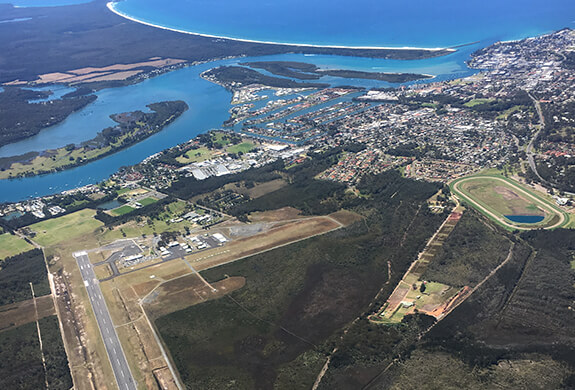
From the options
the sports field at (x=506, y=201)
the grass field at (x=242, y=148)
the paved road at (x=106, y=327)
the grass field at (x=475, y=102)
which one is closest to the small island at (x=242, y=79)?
the grass field at (x=475, y=102)

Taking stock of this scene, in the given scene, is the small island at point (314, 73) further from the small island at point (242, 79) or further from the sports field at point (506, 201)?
the sports field at point (506, 201)

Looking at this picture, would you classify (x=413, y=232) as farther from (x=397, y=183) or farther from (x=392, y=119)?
(x=392, y=119)

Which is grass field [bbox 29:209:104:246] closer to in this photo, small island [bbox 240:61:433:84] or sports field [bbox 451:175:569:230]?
sports field [bbox 451:175:569:230]

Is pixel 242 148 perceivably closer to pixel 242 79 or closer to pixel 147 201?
pixel 147 201

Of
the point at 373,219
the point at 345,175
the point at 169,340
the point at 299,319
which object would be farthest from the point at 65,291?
the point at 345,175

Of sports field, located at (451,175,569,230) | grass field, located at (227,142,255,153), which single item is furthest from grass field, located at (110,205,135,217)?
sports field, located at (451,175,569,230)

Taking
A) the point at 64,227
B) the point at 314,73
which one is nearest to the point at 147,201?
the point at 64,227
